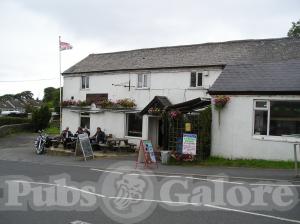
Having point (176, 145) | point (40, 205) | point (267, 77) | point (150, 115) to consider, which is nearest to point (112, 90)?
point (150, 115)

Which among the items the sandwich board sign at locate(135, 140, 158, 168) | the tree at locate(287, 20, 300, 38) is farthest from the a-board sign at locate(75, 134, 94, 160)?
the tree at locate(287, 20, 300, 38)

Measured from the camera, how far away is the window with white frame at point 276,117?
1822cm

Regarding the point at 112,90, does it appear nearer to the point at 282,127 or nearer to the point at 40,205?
the point at 282,127

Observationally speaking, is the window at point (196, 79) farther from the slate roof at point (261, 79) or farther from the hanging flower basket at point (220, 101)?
the hanging flower basket at point (220, 101)

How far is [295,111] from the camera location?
18.1 metres

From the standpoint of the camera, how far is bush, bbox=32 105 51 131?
44.0 m

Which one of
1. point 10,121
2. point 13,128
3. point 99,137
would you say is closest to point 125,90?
point 99,137

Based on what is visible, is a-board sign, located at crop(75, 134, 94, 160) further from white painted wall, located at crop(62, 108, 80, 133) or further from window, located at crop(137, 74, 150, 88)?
white painted wall, located at crop(62, 108, 80, 133)

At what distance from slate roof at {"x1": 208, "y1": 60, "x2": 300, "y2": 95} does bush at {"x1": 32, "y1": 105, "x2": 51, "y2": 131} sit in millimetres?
27249

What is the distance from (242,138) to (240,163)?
1.51 meters

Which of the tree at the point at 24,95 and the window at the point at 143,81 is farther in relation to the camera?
the tree at the point at 24,95

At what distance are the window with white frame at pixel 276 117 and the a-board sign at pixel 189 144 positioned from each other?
2758mm

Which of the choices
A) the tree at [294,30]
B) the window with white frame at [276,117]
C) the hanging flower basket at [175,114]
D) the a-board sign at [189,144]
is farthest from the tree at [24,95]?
the window with white frame at [276,117]

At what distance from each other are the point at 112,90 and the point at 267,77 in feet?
39.1
